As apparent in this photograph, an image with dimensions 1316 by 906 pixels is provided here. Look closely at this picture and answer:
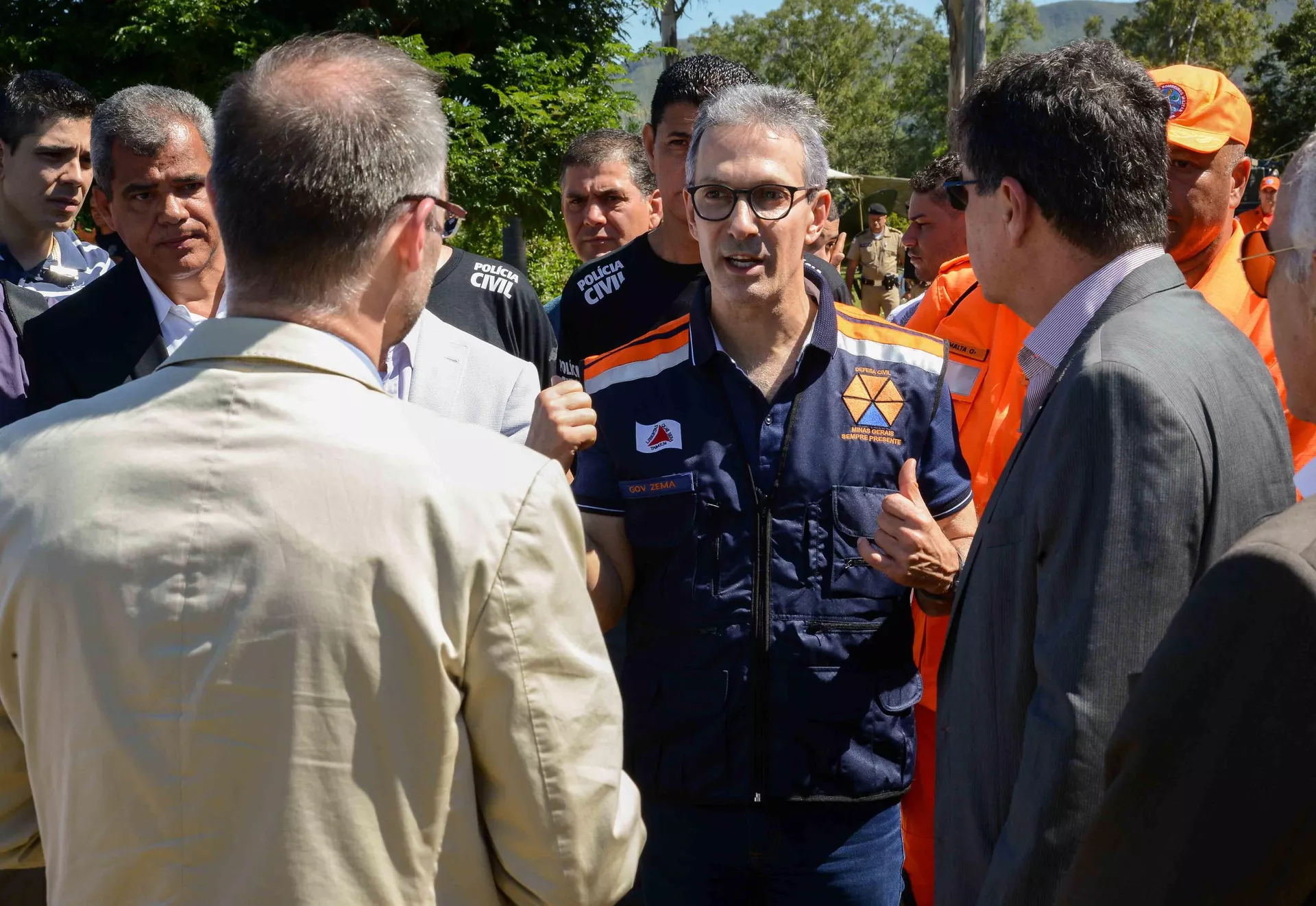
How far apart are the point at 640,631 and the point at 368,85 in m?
1.53

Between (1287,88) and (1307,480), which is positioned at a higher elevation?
(1287,88)

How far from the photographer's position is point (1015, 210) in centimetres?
224

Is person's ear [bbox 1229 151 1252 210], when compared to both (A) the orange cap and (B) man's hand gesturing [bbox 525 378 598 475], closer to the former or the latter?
(A) the orange cap

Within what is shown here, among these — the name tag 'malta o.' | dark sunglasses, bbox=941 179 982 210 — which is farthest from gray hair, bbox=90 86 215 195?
dark sunglasses, bbox=941 179 982 210

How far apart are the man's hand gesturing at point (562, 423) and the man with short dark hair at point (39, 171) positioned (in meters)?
3.31

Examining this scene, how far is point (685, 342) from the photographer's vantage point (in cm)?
287

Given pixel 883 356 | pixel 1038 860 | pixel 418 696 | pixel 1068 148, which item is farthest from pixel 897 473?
pixel 418 696

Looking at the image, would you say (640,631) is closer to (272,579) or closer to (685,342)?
(685,342)

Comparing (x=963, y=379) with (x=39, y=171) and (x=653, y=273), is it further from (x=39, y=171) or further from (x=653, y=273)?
(x=39, y=171)

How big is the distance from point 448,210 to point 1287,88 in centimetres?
4318

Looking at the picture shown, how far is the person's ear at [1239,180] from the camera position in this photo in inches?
148

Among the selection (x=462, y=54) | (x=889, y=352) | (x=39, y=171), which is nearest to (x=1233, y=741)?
(x=889, y=352)

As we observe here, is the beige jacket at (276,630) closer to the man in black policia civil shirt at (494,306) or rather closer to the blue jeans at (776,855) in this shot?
the blue jeans at (776,855)

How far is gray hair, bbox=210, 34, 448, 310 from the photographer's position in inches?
61.4
